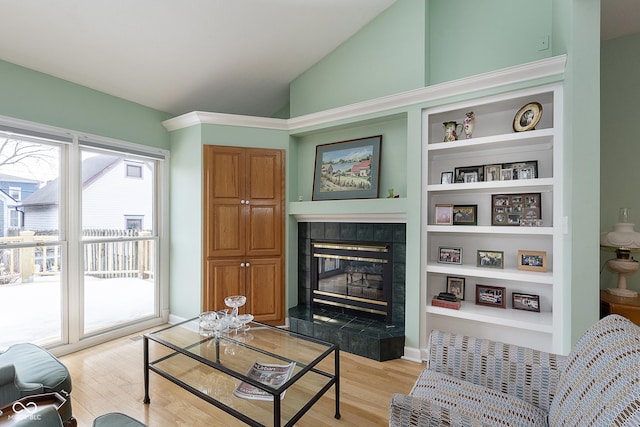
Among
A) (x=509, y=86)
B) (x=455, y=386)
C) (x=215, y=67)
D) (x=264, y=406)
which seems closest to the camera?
(x=455, y=386)

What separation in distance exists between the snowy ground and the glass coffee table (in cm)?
143

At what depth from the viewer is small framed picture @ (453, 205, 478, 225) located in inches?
102

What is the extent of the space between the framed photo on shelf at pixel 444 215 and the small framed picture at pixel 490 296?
2.11 ft

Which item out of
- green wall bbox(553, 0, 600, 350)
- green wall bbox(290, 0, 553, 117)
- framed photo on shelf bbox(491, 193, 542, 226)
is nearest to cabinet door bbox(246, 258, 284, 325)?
green wall bbox(290, 0, 553, 117)

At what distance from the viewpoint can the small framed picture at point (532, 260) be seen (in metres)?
2.30

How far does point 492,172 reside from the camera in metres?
2.49

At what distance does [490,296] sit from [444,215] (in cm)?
79

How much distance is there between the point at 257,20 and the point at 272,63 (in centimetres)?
59

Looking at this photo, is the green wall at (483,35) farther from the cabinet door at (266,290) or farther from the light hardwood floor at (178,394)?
the light hardwood floor at (178,394)

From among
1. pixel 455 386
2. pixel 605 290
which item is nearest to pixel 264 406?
pixel 455 386

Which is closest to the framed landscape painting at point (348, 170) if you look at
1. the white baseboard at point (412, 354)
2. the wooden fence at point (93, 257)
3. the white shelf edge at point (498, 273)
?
the white shelf edge at point (498, 273)

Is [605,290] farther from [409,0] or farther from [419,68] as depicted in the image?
[409,0]

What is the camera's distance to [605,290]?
260 centimetres

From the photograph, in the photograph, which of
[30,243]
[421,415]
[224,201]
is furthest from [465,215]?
[30,243]
